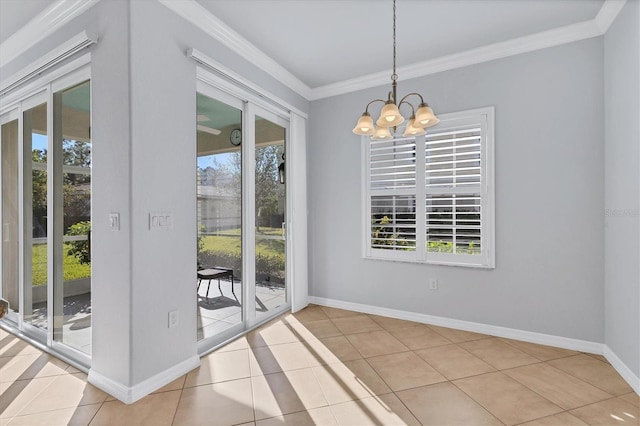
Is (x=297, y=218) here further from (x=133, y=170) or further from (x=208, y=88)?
(x=133, y=170)

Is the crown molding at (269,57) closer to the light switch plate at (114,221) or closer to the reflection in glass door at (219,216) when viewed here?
the reflection in glass door at (219,216)

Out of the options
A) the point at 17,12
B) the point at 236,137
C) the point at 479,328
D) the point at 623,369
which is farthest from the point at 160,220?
the point at 623,369

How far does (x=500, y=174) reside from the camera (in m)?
3.04

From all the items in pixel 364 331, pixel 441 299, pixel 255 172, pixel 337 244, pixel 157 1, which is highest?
pixel 157 1

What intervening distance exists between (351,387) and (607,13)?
11.4 feet

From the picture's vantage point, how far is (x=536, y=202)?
2.89m

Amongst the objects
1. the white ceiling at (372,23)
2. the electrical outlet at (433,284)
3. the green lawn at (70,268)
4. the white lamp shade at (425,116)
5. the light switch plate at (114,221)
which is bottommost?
the electrical outlet at (433,284)

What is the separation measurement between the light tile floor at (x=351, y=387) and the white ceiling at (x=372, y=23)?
2806 millimetres

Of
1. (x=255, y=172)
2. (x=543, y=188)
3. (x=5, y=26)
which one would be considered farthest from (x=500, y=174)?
(x=5, y=26)

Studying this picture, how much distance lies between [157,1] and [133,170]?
121cm

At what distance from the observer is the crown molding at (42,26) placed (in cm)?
223

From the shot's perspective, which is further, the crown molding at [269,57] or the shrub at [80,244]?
the shrub at [80,244]

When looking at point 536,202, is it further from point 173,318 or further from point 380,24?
point 173,318

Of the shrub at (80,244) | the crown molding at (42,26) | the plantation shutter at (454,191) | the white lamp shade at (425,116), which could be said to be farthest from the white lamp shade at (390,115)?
the shrub at (80,244)
